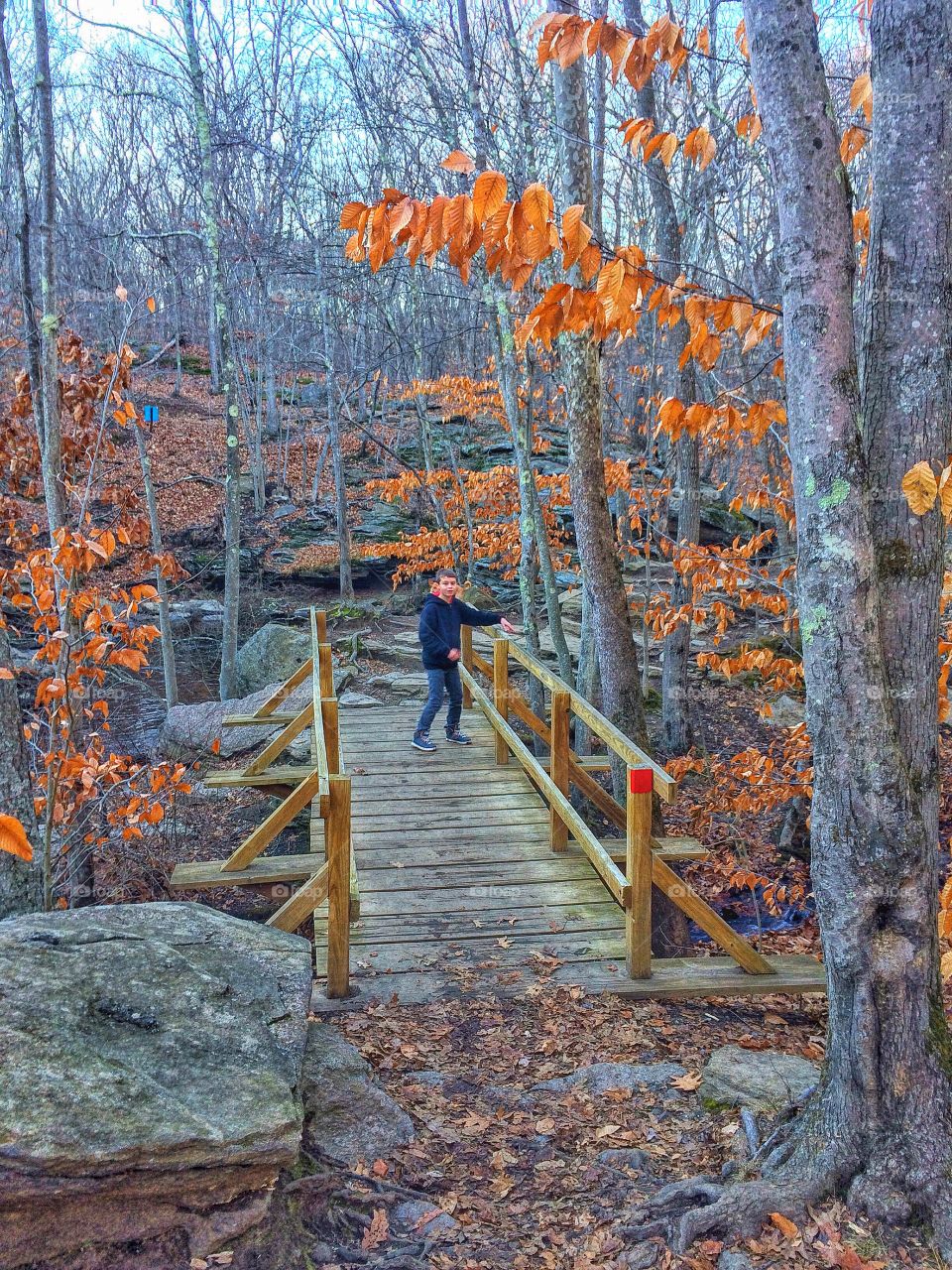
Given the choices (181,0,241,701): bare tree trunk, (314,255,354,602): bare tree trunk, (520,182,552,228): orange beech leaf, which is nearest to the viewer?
(520,182,552,228): orange beech leaf

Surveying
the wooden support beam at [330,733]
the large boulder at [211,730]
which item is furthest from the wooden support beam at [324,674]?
the large boulder at [211,730]

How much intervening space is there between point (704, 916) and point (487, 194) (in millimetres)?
4323

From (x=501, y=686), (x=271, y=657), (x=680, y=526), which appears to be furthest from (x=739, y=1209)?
(x=271, y=657)

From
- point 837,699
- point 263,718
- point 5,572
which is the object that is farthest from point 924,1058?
point 263,718

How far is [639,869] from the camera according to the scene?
550cm

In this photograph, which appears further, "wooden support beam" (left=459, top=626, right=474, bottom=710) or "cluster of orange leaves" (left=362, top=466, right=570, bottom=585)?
"cluster of orange leaves" (left=362, top=466, right=570, bottom=585)

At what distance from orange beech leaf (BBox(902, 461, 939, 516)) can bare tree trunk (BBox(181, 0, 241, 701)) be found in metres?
12.6

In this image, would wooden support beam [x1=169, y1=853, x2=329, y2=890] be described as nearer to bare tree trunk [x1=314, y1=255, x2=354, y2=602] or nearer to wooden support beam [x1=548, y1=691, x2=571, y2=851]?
wooden support beam [x1=548, y1=691, x2=571, y2=851]

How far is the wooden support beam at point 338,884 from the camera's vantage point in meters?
5.14

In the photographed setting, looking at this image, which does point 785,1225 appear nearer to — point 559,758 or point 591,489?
point 559,758

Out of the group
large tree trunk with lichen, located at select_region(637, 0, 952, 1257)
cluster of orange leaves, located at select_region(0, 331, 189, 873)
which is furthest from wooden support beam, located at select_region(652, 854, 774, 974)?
cluster of orange leaves, located at select_region(0, 331, 189, 873)

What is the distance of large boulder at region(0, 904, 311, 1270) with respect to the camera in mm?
2836

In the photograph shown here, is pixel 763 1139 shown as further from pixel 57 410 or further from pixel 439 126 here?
pixel 439 126

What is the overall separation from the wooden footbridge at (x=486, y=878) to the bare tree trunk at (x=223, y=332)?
21.4ft
